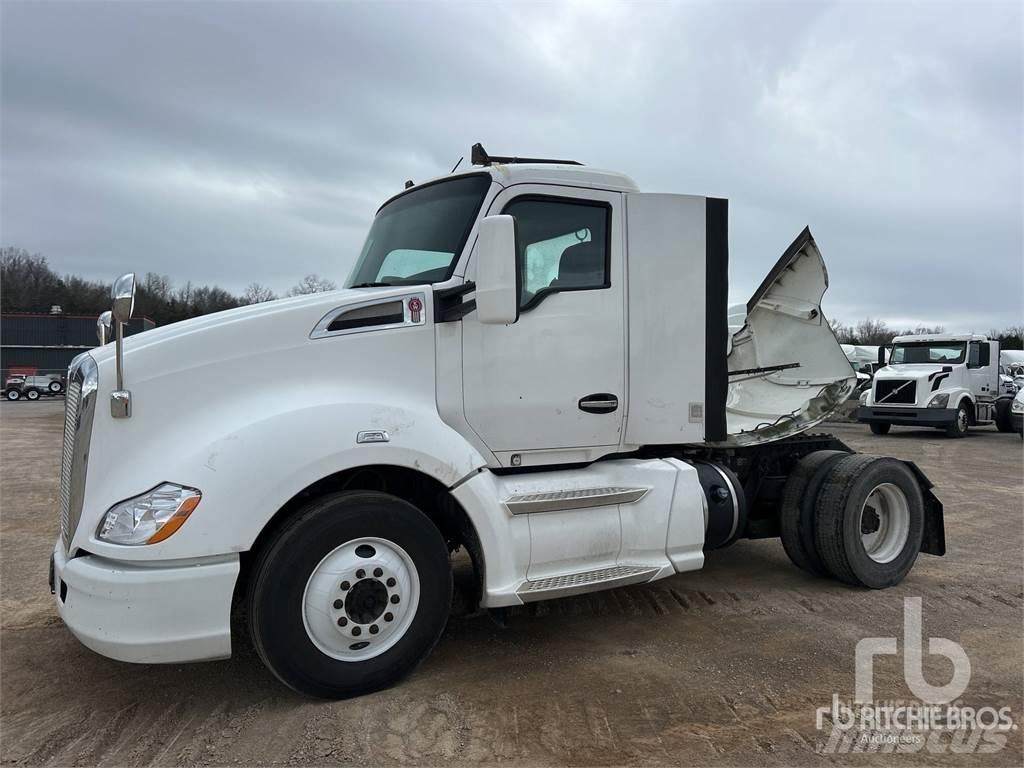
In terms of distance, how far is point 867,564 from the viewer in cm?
550

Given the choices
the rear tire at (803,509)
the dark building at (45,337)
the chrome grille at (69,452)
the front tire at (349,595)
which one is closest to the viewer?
the front tire at (349,595)

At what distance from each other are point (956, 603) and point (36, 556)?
756cm

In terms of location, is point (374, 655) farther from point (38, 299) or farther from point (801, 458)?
point (38, 299)

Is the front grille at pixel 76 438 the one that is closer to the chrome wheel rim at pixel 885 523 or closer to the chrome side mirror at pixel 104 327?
the chrome side mirror at pixel 104 327

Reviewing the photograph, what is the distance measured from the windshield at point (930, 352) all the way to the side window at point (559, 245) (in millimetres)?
19100

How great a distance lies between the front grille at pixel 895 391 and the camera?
19297 mm

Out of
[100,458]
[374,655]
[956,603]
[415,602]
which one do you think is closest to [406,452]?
[415,602]

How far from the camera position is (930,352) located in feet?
66.7

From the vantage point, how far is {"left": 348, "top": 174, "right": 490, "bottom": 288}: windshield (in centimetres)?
432

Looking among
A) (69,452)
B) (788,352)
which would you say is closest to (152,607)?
(69,452)

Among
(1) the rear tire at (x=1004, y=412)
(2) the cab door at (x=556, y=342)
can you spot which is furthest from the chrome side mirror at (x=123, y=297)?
(1) the rear tire at (x=1004, y=412)

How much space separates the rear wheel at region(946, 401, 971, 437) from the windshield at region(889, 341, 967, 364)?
1403mm
